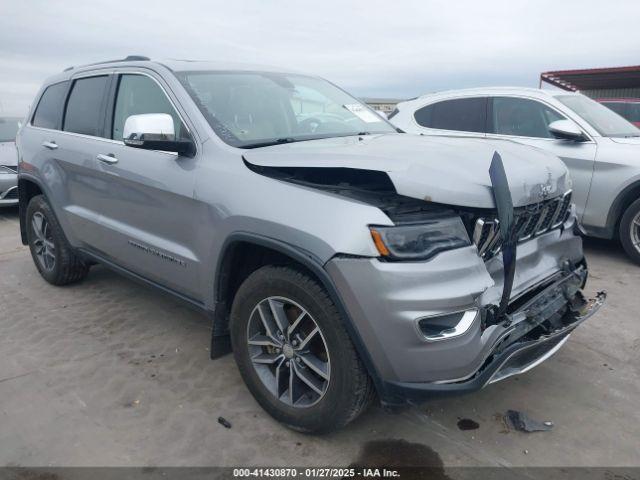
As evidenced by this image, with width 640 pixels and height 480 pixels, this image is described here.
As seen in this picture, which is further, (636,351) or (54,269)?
(54,269)

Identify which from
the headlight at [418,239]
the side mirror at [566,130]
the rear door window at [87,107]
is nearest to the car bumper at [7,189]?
the rear door window at [87,107]

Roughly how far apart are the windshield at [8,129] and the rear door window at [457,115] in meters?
7.43

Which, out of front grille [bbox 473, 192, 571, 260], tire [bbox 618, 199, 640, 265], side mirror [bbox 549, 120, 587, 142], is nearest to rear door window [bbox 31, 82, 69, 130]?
front grille [bbox 473, 192, 571, 260]

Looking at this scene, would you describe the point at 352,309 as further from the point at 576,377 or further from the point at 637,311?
the point at 637,311

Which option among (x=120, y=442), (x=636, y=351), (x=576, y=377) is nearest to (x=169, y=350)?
(x=120, y=442)

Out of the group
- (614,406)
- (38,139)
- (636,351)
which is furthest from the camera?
(38,139)

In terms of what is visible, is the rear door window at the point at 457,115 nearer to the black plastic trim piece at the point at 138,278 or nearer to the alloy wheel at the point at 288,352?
the black plastic trim piece at the point at 138,278

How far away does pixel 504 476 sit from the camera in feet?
8.07

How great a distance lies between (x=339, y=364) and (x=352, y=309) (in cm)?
29

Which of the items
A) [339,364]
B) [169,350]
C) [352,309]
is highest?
[352,309]

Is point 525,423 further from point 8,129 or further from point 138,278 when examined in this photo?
point 8,129

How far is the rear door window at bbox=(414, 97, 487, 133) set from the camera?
6.33 meters

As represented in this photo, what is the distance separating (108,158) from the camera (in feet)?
12.0

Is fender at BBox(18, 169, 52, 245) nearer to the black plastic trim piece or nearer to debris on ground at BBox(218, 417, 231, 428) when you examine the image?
the black plastic trim piece
